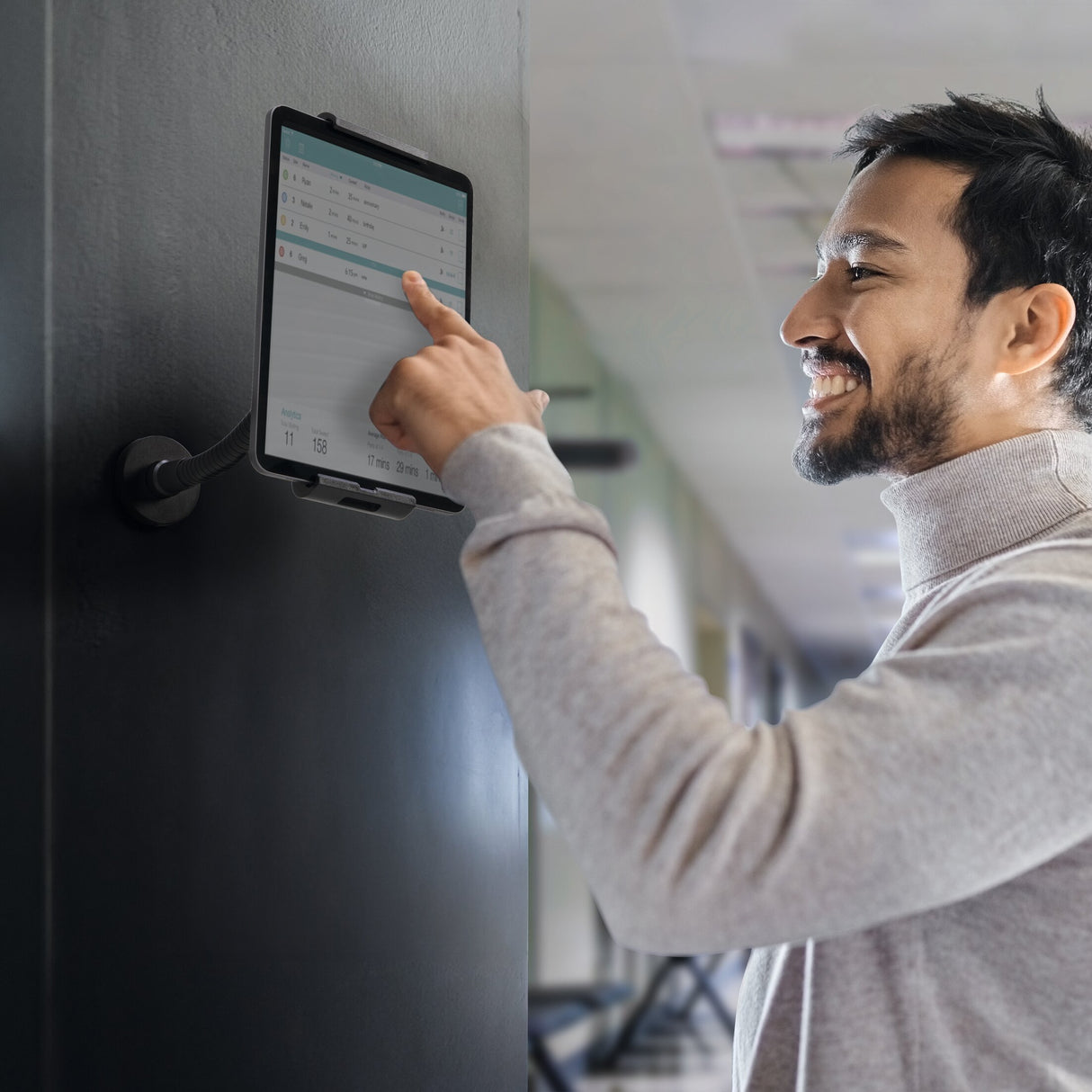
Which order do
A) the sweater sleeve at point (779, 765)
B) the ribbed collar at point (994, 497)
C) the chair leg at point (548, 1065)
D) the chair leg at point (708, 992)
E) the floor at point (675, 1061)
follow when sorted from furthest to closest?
the chair leg at point (708, 992) < the floor at point (675, 1061) < the chair leg at point (548, 1065) < the ribbed collar at point (994, 497) < the sweater sleeve at point (779, 765)

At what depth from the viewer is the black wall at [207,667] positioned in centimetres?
69

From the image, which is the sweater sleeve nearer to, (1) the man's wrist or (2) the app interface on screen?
(1) the man's wrist

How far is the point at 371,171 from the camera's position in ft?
2.57

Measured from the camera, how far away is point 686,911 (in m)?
0.61

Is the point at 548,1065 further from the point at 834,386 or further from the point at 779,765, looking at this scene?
the point at 779,765

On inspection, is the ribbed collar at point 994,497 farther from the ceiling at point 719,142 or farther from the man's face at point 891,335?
the ceiling at point 719,142

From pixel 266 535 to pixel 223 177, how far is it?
0.24m

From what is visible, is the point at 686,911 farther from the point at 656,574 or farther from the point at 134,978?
the point at 656,574

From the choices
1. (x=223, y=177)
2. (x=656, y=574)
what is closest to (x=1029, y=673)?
(x=223, y=177)

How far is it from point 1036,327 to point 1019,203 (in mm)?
107

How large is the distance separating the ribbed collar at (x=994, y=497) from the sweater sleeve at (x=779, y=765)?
19 cm

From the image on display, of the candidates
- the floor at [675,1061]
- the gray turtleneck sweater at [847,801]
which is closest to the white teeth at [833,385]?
the gray turtleneck sweater at [847,801]

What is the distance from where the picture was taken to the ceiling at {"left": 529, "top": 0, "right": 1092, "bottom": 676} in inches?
98.8

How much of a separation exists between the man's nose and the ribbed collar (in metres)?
0.14
